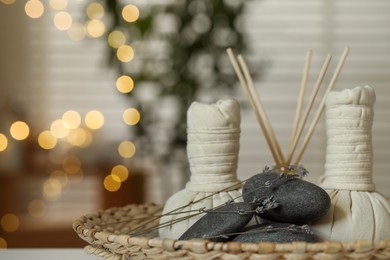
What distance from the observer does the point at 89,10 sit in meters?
2.33

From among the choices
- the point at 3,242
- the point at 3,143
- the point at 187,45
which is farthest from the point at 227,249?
the point at 3,143

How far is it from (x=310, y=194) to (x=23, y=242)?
6.61 ft

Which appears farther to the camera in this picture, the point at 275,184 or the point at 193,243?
the point at 275,184

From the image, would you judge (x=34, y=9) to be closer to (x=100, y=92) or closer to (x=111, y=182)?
(x=100, y=92)

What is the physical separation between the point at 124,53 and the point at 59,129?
29.3 inches

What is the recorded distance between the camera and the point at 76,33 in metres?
2.76

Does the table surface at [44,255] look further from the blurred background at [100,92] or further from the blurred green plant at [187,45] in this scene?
the blurred background at [100,92]

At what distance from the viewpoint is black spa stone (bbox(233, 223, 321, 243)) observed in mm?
579

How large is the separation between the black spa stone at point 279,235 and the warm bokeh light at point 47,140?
2.13 meters

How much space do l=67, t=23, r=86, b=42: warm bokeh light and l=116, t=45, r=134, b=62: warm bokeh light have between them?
670 mm

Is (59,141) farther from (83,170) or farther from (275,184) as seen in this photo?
(275,184)

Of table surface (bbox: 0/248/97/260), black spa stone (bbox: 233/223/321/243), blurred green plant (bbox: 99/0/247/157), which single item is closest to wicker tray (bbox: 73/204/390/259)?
black spa stone (bbox: 233/223/321/243)

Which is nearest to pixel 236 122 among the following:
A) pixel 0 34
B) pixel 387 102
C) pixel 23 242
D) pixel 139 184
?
pixel 139 184

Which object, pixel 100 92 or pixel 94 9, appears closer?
pixel 94 9
